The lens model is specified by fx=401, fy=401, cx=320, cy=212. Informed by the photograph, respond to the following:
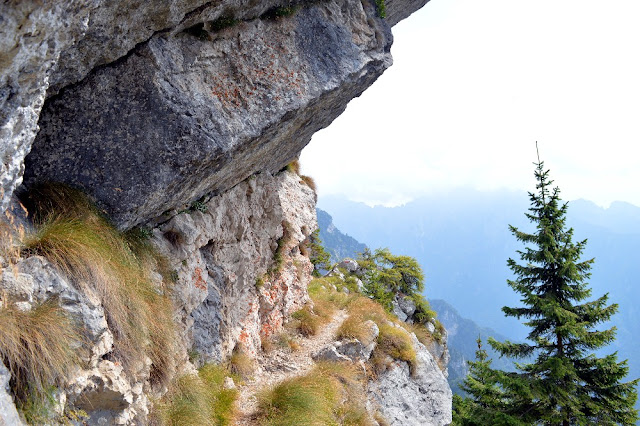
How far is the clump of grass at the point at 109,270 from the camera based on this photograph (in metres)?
4.95

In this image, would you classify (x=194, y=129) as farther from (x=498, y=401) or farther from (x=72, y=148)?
(x=498, y=401)

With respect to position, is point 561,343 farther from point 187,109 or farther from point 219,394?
point 187,109

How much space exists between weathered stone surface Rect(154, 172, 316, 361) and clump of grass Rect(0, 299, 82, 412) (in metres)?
4.13

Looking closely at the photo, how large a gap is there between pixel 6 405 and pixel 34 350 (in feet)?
1.84

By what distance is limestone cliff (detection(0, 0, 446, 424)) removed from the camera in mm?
4062

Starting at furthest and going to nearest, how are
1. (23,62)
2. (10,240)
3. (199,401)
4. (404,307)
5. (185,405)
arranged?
(404,307)
(199,401)
(185,405)
(10,240)
(23,62)

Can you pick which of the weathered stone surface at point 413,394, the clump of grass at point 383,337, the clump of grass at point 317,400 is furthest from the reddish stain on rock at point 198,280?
the weathered stone surface at point 413,394

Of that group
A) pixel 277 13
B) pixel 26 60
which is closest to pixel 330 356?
pixel 277 13

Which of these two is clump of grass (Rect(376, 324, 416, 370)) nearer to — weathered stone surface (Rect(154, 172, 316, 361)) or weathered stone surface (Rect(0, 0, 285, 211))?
weathered stone surface (Rect(154, 172, 316, 361))

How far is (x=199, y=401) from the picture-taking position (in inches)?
275

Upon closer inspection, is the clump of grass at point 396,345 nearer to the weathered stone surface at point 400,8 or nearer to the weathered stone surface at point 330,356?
the weathered stone surface at point 330,356

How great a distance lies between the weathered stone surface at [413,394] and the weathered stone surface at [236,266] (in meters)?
3.83

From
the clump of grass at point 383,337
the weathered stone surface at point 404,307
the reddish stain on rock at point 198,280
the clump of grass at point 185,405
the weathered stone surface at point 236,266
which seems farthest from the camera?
the weathered stone surface at point 404,307

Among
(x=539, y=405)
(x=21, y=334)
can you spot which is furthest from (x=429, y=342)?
(x=21, y=334)
